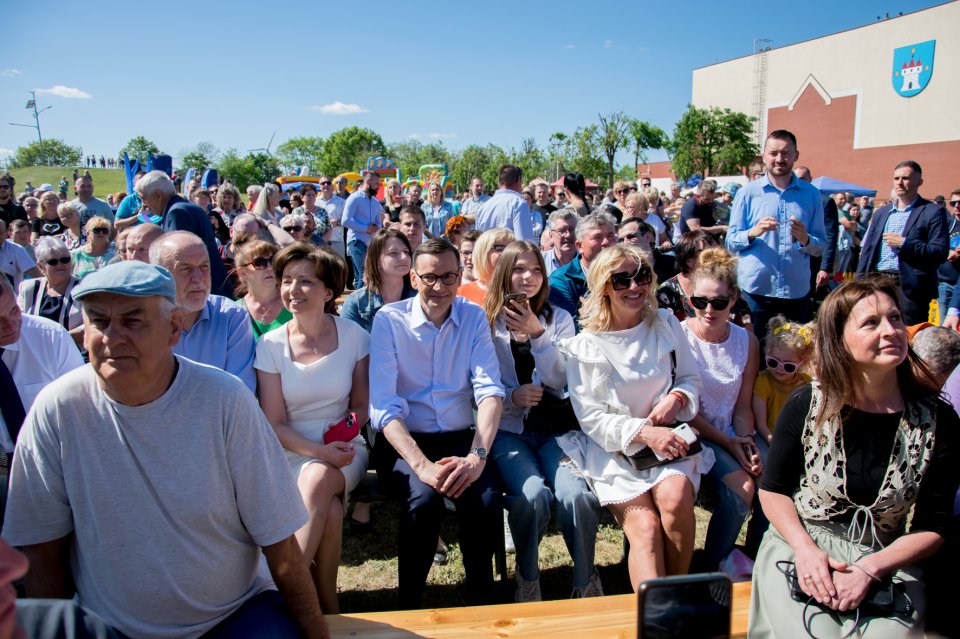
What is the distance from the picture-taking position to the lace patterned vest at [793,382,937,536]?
196 centimetres

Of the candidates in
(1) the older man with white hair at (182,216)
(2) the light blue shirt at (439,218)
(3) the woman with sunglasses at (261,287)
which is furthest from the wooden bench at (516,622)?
(2) the light blue shirt at (439,218)

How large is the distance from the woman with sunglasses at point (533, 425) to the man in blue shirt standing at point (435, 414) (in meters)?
0.15

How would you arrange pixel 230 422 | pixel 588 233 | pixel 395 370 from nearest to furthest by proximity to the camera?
pixel 230 422 → pixel 395 370 → pixel 588 233

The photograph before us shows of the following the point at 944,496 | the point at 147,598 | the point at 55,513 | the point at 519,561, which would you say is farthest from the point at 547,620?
the point at 55,513

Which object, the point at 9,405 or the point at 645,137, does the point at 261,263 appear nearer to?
the point at 9,405

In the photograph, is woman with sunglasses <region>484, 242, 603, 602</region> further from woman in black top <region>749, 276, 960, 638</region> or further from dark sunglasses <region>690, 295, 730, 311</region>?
woman in black top <region>749, 276, 960, 638</region>

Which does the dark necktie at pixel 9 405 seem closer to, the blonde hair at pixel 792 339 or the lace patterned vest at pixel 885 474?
the lace patterned vest at pixel 885 474

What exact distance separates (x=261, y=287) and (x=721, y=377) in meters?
2.75

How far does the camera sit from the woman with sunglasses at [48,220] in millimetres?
8492

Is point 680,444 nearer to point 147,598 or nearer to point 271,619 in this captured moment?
point 271,619

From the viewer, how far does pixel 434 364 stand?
124 inches

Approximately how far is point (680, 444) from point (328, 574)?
168 centimetres

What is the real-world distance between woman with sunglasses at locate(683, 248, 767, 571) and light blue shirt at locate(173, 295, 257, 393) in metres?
2.38

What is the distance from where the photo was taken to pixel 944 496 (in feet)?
6.45
